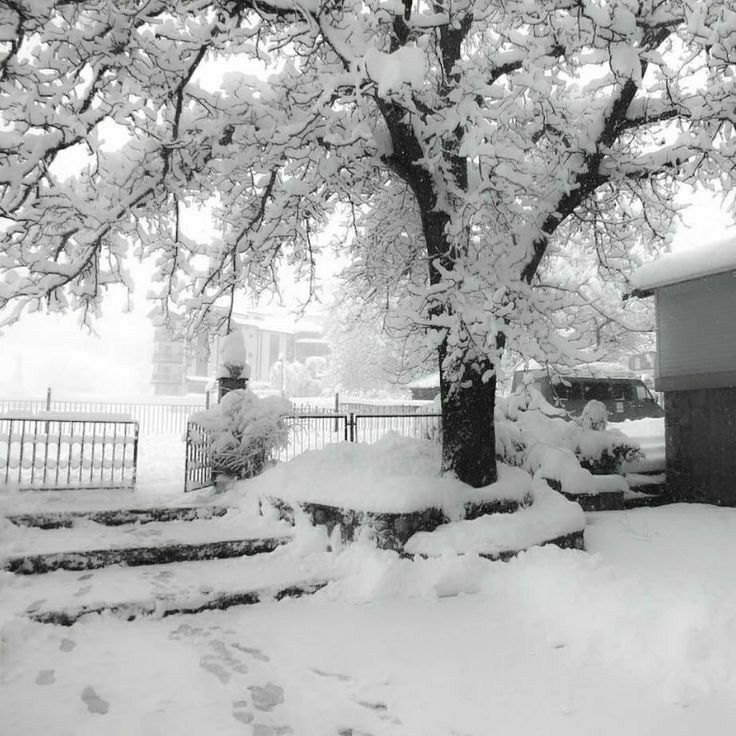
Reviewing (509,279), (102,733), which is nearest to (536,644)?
(102,733)

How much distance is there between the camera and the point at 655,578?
17.0 feet

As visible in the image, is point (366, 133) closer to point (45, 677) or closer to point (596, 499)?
point (45, 677)

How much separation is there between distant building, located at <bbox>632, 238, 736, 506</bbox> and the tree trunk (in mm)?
5420

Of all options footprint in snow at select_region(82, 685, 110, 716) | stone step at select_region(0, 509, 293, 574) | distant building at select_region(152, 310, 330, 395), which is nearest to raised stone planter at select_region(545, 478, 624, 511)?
stone step at select_region(0, 509, 293, 574)

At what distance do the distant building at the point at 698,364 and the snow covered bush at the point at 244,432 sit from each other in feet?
23.8

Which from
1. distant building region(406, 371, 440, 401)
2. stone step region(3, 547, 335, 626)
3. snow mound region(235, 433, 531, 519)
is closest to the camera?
stone step region(3, 547, 335, 626)

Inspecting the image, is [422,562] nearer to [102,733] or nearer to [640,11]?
[102,733]

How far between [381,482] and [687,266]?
7.25 metres

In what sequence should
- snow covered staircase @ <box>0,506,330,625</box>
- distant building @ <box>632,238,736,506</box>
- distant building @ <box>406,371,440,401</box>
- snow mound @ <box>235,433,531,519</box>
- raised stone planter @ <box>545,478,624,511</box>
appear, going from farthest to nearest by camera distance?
distant building @ <box>406,371,440,401</box>, distant building @ <box>632,238,736,506</box>, raised stone planter @ <box>545,478,624,511</box>, snow mound @ <box>235,433,531,519</box>, snow covered staircase @ <box>0,506,330,625</box>

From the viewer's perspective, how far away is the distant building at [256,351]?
49.9 metres

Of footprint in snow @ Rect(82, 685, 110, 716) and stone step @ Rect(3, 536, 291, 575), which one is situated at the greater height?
stone step @ Rect(3, 536, 291, 575)

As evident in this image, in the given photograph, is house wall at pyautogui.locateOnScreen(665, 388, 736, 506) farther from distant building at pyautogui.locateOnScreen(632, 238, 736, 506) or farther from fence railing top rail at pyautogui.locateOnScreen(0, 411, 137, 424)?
fence railing top rail at pyautogui.locateOnScreen(0, 411, 137, 424)

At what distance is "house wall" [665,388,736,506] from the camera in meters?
9.44

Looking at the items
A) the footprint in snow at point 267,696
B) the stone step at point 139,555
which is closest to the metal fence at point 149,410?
the stone step at point 139,555
